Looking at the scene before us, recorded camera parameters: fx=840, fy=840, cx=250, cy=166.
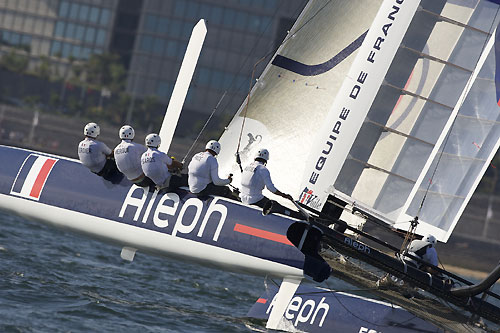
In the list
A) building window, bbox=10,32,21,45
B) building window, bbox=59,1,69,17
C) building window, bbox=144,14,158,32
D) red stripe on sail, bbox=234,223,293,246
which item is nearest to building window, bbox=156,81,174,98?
building window, bbox=144,14,158,32

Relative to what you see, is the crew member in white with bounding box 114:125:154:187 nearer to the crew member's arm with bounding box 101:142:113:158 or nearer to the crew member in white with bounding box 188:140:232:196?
the crew member's arm with bounding box 101:142:113:158

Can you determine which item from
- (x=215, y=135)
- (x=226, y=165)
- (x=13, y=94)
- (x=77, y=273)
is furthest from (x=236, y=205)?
(x=13, y=94)

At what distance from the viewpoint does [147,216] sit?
8680 millimetres

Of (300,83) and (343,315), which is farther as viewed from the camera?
(300,83)

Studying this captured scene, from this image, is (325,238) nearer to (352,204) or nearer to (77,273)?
(352,204)

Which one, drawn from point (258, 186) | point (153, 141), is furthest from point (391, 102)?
point (153, 141)

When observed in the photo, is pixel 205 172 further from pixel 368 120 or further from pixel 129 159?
pixel 368 120

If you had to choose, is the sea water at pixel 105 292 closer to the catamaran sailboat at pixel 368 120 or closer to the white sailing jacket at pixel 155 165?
the catamaran sailboat at pixel 368 120

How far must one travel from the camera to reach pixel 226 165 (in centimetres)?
1026

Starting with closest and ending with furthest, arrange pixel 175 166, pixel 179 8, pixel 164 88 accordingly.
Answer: pixel 175 166 → pixel 179 8 → pixel 164 88

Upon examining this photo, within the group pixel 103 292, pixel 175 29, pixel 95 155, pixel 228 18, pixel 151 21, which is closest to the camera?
pixel 95 155

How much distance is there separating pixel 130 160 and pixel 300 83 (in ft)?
8.31

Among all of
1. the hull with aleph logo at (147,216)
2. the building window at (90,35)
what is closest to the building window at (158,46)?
the building window at (90,35)

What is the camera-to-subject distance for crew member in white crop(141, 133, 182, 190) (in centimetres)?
Answer: 853
